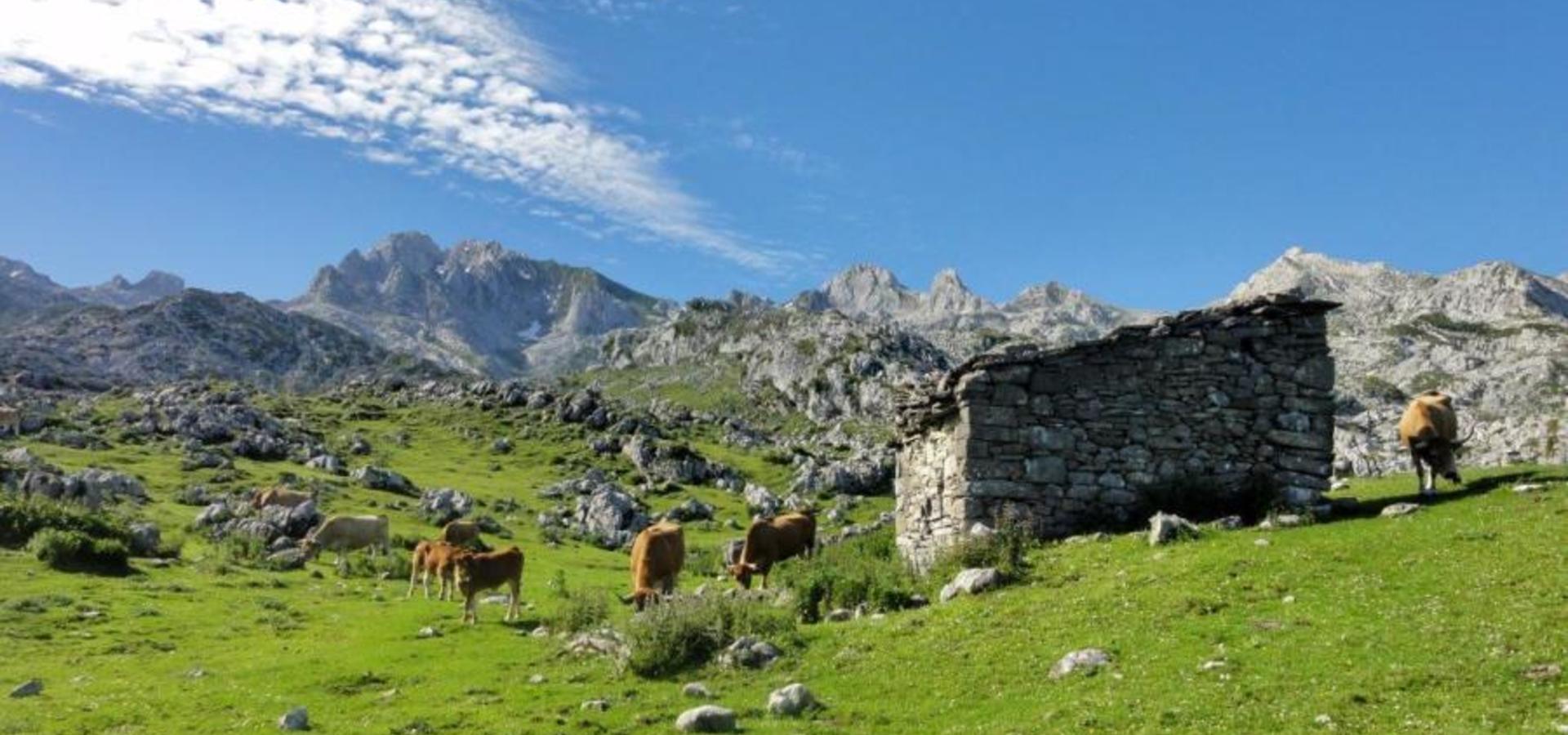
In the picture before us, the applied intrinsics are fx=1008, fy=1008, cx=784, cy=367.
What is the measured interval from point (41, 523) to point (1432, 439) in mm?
42104

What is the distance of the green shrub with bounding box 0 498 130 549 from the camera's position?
3431 centimetres

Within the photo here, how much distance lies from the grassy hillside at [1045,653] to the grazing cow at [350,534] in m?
14.1

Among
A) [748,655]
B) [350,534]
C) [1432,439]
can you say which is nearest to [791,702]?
[748,655]

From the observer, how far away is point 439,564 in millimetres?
30906

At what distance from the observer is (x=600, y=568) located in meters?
43.7

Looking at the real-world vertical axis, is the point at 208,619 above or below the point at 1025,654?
below

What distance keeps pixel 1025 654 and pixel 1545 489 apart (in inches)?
518

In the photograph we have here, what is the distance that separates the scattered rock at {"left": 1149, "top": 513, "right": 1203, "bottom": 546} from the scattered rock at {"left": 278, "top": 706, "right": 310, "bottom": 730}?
52.0ft

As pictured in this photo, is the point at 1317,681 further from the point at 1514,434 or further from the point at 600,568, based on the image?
the point at 1514,434

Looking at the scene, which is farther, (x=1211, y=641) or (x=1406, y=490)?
(x=1406, y=490)

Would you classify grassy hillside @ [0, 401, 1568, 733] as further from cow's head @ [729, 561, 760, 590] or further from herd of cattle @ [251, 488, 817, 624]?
cow's head @ [729, 561, 760, 590]

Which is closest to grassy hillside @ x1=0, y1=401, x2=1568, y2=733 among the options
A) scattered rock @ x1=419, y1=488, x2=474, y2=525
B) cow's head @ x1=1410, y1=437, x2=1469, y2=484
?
cow's head @ x1=1410, y1=437, x2=1469, y2=484

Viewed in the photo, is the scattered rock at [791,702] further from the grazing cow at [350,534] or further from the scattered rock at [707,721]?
the grazing cow at [350,534]

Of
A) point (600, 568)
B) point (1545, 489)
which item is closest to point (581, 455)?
point (600, 568)
